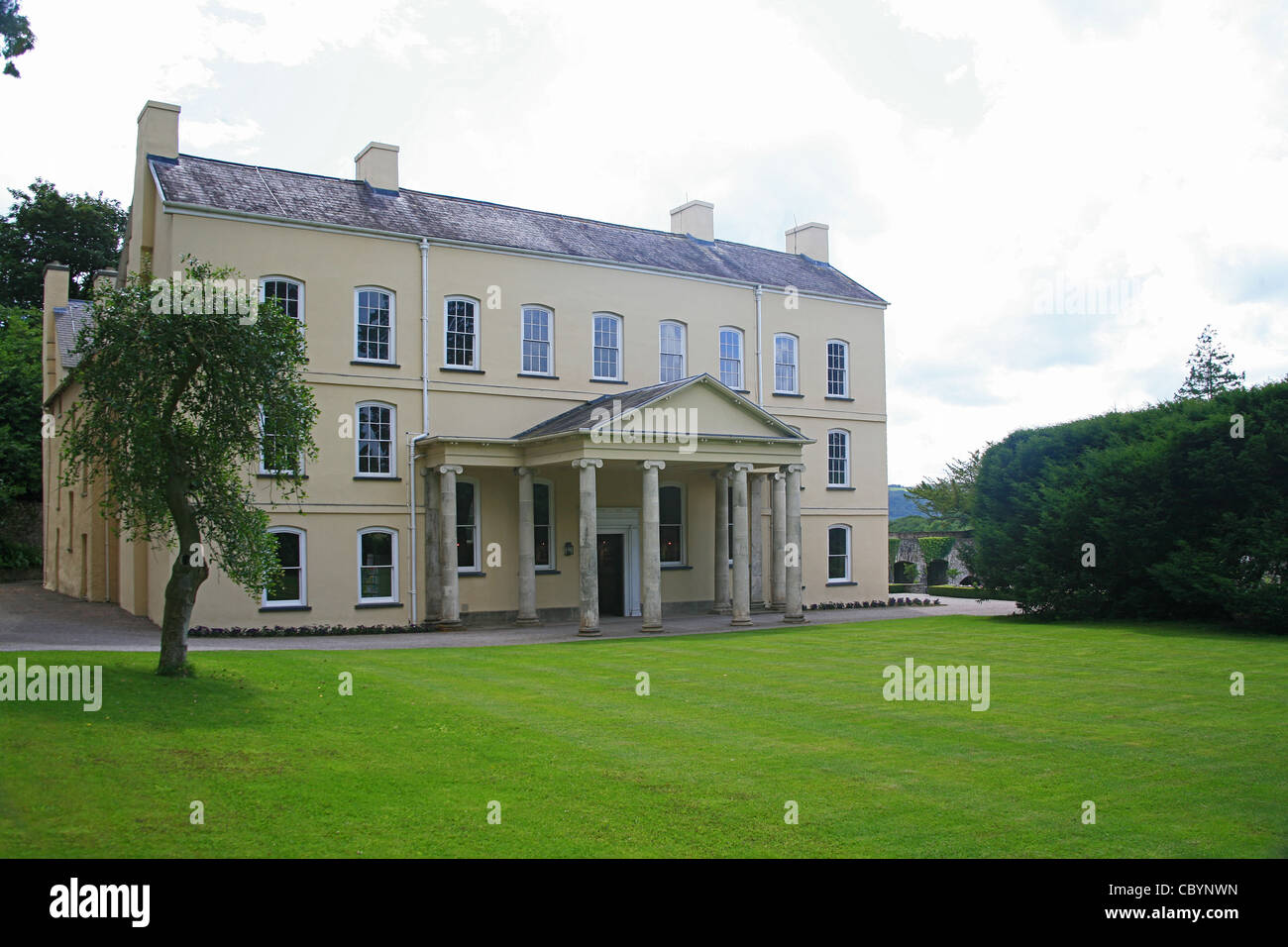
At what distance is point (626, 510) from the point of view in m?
31.8

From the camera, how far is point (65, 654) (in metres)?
16.4

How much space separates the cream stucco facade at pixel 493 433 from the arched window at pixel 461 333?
6 cm

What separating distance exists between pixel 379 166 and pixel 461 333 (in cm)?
565

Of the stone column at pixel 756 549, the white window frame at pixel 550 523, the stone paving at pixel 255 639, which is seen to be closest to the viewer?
the stone paving at pixel 255 639

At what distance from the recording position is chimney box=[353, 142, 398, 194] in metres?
29.8

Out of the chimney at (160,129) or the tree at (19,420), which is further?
the tree at (19,420)

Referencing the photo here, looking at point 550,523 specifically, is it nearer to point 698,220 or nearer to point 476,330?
point 476,330

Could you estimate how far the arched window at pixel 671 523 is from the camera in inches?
1303

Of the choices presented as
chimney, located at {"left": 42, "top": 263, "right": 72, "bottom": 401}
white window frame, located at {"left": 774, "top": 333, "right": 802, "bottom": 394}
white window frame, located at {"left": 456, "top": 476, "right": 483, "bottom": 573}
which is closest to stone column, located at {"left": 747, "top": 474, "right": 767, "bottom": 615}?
white window frame, located at {"left": 774, "top": 333, "right": 802, "bottom": 394}

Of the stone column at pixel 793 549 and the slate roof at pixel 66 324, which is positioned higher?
the slate roof at pixel 66 324

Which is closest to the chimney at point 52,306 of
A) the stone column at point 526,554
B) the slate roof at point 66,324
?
the slate roof at point 66,324

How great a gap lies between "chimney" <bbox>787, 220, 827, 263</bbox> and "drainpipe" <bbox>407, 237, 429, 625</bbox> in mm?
16610

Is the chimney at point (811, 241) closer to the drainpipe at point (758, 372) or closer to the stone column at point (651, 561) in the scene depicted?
the drainpipe at point (758, 372)
